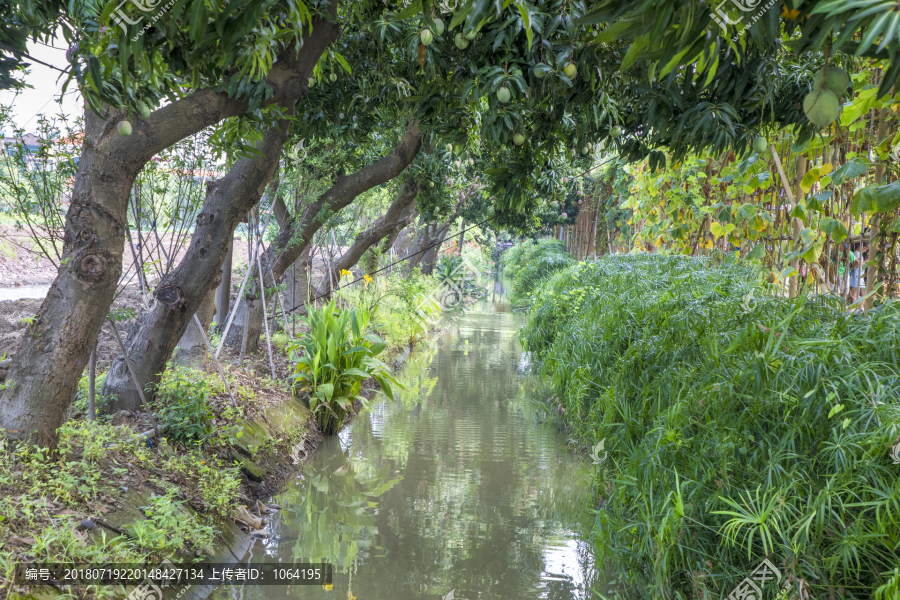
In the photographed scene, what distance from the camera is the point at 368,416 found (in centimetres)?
583

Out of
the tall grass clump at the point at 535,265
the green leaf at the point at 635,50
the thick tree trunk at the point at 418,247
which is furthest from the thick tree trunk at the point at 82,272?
the tall grass clump at the point at 535,265

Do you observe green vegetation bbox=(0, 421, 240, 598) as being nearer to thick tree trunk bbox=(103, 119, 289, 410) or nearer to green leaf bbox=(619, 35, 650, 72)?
thick tree trunk bbox=(103, 119, 289, 410)

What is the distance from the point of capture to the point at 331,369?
5.04 metres

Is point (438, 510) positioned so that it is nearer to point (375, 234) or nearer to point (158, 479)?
point (158, 479)

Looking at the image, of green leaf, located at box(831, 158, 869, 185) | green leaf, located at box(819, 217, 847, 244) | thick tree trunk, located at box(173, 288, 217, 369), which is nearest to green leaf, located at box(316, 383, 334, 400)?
thick tree trunk, located at box(173, 288, 217, 369)

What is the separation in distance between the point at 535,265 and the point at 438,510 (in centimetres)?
1141

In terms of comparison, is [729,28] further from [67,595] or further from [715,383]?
[67,595]

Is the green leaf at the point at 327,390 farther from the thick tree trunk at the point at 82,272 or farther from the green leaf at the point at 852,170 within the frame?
the green leaf at the point at 852,170

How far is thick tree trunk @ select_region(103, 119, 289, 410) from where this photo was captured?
3.46 m

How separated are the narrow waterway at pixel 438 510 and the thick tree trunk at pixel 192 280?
1224mm

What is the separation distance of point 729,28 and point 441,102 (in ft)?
5.76

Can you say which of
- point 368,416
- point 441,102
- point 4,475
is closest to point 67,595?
point 4,475

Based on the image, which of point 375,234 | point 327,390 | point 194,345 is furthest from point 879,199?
point 375,234

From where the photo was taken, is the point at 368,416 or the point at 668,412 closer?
the point at 668,412
